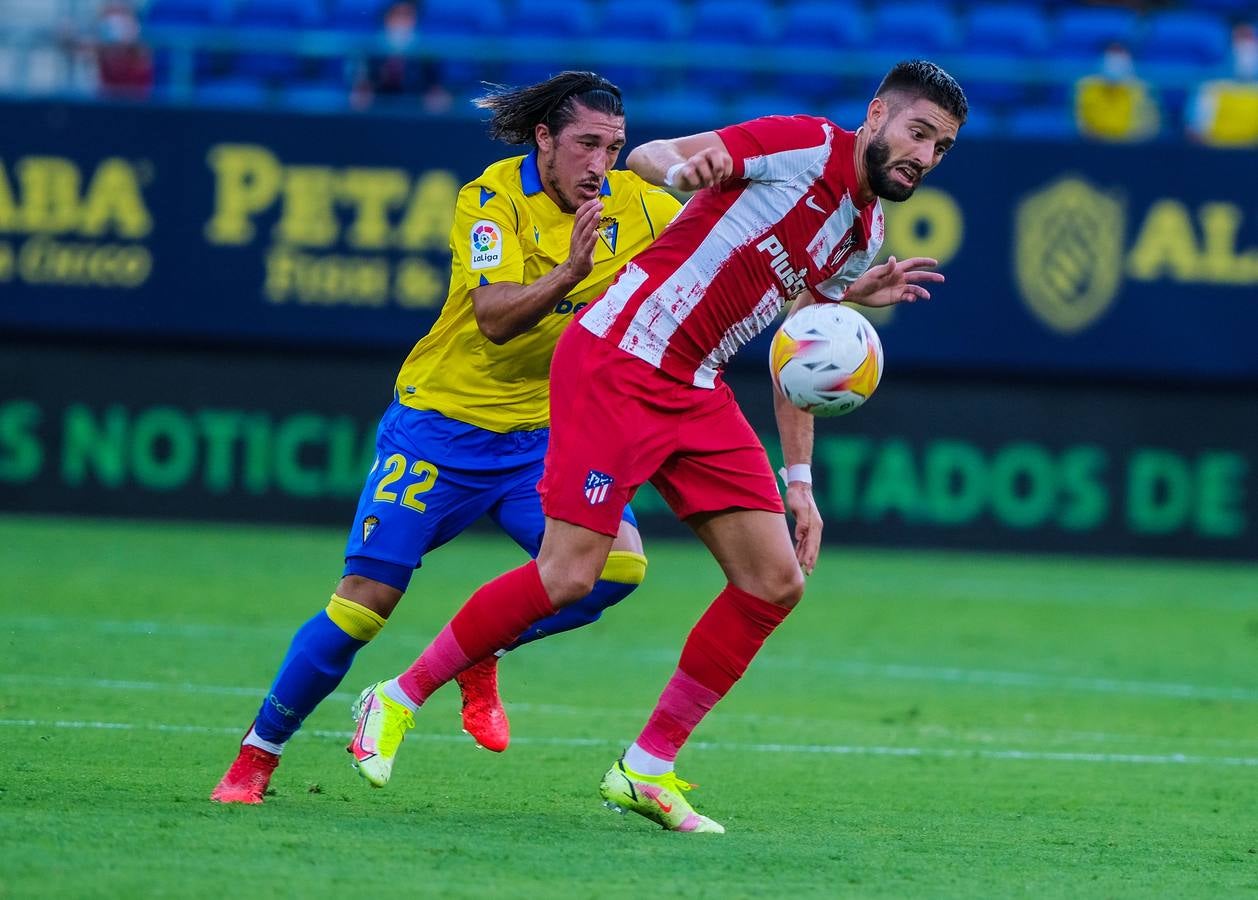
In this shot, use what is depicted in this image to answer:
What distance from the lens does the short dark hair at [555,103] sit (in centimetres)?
576

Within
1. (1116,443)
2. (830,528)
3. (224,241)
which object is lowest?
(830,528)

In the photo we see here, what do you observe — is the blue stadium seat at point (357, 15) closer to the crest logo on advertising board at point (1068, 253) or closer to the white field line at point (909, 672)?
the crest logo on advertising board at point (1068, 253)

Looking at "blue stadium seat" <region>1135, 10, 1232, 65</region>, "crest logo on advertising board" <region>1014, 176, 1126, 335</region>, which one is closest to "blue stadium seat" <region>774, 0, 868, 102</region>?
"crest logo on advertising board" <region>1014, 176, 1126, 335</region>

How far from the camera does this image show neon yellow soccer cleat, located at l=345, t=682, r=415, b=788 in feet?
17.4

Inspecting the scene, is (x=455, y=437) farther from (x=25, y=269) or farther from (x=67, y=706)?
(x=25, y=269)

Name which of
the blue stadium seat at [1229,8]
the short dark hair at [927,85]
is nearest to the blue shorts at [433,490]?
the short dark hair at [927,85]

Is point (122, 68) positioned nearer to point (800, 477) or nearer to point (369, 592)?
point (369, 592)

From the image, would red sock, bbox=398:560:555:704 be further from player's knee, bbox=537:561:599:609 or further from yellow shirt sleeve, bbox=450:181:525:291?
yellow shirt sleeve, bbox=450:181:525:291

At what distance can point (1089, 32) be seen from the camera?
1681cm

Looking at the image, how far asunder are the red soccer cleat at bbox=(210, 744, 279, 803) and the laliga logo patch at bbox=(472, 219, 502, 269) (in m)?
1.58

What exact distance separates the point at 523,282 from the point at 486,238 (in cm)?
22

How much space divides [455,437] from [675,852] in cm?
157

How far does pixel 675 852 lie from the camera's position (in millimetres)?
4945

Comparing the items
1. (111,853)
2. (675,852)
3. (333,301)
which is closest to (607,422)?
(675,852)
